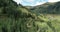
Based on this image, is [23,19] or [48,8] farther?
[48,8]

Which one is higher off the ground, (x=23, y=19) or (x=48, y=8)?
(x=48, y=8)

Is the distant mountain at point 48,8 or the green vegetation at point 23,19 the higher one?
the distant mountain at point 48,8

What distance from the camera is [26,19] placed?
12.3 feet

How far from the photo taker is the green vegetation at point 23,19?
3670mm

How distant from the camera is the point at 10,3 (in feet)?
12.3

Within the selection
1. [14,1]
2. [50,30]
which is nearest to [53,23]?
[50,30]

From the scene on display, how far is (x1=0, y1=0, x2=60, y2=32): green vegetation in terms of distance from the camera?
3670 mm

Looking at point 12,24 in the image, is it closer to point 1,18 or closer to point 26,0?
point 1,18

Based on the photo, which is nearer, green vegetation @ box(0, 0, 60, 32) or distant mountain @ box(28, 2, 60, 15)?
green vegetation @ box(0, 0, 60, 32)

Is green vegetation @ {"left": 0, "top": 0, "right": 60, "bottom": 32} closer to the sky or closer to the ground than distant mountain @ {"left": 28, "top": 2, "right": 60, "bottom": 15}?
closer to the ground

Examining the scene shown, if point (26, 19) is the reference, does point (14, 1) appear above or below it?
above

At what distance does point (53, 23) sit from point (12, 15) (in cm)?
65

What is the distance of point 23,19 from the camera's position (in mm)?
3734

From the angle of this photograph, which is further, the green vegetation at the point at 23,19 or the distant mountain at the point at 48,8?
the distant mountain at the point at 48,8
